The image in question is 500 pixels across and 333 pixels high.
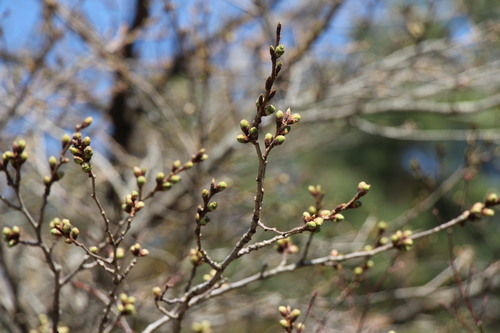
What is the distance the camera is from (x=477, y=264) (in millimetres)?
5625

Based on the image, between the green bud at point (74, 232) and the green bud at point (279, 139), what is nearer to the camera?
the green bud at point (279, 139)

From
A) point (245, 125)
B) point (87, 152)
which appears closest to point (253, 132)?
point (245, 125)

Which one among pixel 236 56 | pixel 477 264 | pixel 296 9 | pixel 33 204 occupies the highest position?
pixel 296 9

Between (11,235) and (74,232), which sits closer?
(74,232)

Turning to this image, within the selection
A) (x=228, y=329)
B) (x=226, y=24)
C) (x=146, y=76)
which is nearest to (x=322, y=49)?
(x=226, y=24)

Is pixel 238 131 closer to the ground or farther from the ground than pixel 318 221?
farther from the ground

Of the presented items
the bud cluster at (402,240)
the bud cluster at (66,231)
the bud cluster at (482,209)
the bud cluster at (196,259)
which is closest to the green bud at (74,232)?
the bud cluster at (66,231)

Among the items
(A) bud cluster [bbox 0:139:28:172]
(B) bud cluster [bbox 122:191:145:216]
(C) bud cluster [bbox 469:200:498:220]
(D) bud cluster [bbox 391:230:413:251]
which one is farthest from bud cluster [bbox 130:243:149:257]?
(C) bud cluster [bbox 469:200:498:220]

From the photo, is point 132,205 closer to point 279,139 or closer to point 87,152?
point 87,152

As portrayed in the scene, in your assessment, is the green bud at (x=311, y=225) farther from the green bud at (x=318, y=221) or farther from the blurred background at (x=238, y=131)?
the blurred background at (x=238, y=131)

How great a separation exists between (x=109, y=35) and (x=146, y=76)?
583 millimetres

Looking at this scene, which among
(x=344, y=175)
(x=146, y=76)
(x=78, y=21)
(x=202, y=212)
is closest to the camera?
(x=202, y=212)

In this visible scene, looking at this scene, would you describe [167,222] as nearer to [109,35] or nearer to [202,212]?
[109,35]

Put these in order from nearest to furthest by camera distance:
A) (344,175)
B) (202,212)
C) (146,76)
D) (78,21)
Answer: (202,212) → (78,21) → (146,76) → (344,175)
